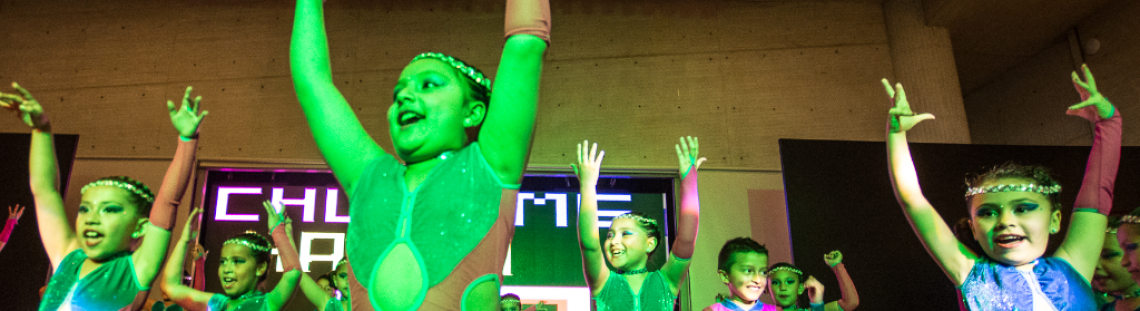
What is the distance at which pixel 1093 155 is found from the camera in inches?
89.7

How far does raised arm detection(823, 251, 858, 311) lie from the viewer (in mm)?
4879

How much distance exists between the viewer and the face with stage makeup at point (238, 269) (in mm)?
3664

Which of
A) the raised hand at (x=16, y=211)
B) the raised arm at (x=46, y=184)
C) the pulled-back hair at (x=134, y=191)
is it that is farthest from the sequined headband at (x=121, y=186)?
the raised hand at (x=16, y=211)

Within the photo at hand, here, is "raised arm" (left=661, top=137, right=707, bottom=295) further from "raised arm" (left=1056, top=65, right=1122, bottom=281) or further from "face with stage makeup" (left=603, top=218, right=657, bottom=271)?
"raised arm" (left=1056, top=65, right=1122, bottom=281)

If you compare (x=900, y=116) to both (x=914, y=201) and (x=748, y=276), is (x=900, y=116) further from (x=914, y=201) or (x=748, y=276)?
(x=748, y=276)

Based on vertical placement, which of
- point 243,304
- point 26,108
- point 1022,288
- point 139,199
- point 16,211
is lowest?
point 1022,288

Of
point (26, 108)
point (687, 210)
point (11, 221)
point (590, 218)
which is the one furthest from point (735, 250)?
point (11, 221)

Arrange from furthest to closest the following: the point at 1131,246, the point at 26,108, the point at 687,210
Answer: the point at 687,210 < the point at 1131,246 < the point at 26,108

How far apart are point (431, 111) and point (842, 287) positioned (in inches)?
174

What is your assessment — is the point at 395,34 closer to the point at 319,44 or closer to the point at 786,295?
the point at 786,295

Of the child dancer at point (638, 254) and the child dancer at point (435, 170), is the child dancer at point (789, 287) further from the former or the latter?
the child dancer at point (435, 170)

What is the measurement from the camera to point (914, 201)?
214cm

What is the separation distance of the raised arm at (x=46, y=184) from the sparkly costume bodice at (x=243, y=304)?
4.00ft

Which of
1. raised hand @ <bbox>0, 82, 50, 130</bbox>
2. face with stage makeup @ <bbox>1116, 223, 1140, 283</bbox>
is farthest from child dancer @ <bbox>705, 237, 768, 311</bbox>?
raised hand @ <bbox>0, 82, 50, 130</bbox>
